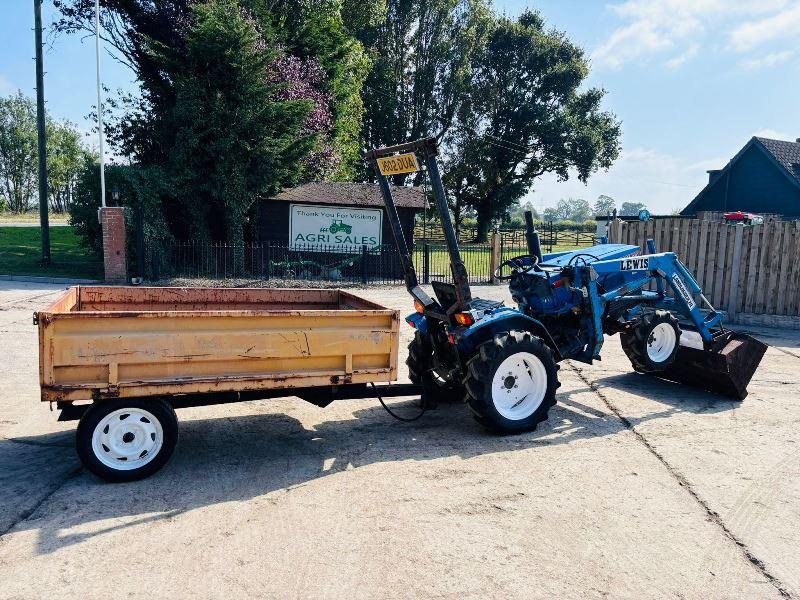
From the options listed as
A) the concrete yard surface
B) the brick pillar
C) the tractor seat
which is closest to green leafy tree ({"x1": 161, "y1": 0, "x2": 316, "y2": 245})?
the brick pillar

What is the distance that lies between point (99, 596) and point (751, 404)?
269 inches

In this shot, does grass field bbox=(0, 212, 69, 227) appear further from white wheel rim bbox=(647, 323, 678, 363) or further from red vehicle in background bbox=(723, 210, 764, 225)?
white wheel rim bbox=(647, 323, 678, 363)

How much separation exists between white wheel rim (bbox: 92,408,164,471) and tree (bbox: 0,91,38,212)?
67.2 m

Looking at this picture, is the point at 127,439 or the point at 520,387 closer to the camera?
the point at 127,439

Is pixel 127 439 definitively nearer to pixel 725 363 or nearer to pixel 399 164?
pixel 399 164

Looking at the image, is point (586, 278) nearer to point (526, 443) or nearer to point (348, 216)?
point (526, 443)

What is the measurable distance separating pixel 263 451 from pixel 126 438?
1.17 m

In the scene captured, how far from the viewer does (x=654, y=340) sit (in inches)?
290

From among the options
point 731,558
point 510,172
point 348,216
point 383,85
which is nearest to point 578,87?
point 510,172

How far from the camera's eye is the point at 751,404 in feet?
23.2

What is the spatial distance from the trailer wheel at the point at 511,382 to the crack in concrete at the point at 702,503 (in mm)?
955

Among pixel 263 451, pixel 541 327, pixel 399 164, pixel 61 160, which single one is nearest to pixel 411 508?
pixel 263 451

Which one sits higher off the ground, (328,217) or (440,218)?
(328,217)

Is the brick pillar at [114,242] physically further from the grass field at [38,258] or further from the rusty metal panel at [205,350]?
the rusty metal panel at [205,350]
